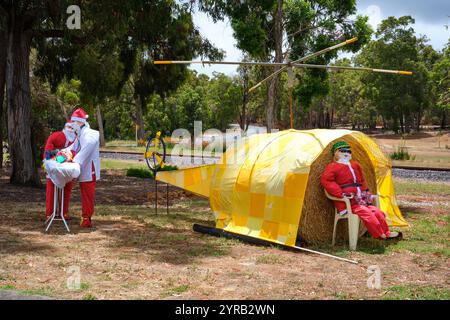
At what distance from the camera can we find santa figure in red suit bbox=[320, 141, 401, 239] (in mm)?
8562

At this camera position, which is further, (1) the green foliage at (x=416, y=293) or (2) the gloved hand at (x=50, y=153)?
(2) the gloved hand at (x=50, y=153)

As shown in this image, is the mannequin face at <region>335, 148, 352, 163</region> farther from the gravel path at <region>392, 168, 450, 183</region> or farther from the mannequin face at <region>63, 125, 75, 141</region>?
the gravel path at <region>392, 168, 450, 183</region>

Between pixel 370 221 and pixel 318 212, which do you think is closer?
pixel 370 221

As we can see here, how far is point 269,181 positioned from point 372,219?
1.68 metres

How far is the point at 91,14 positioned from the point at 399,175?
13.4 m

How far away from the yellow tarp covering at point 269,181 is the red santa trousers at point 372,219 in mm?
914

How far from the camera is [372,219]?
844cm

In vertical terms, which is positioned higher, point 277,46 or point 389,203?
point 277,46

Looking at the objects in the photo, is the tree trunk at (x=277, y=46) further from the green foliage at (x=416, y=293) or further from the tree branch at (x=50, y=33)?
the green foliage at (x=416, y=293)

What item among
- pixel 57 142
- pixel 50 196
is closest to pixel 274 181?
pixel 57 142

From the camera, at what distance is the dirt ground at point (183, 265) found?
603 cm

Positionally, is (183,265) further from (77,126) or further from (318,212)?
(77,126)

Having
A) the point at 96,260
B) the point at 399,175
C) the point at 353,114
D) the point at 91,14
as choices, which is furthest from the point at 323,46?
the point at 353,114

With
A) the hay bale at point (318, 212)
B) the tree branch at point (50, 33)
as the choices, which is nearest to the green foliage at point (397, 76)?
the tree branch at point (50, 33)
